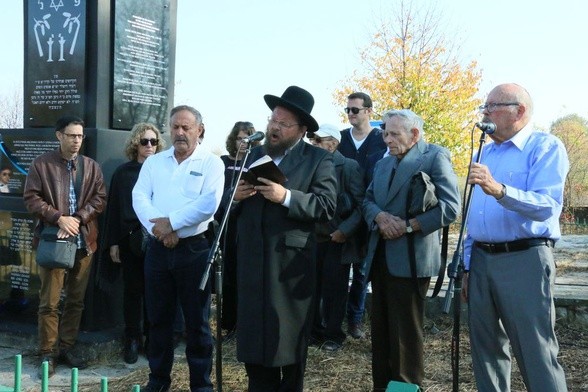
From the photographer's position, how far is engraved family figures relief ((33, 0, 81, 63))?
21.3 feet

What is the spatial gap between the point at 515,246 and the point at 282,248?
4.45ft

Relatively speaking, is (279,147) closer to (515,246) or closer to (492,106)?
(492,106)

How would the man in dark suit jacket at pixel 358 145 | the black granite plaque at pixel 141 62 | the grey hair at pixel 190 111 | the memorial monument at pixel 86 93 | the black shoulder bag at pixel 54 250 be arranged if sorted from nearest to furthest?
the grey hair at pixel 190 111 → the black shoulder bag at pixel 54 250 → the memorial monument at pixel 86 93 → the black granite plaque at pixel 141 62 → the man in dark suit jacket at pixel 358 145

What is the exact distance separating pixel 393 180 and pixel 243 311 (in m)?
1.43

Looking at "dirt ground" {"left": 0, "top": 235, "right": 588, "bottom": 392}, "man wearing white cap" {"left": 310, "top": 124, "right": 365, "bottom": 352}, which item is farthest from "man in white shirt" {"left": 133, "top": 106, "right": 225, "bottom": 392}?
"man wearing white cap" {"left": 310, "top": 124, "right": 365, "bottom": 352}

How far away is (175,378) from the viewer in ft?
18.2

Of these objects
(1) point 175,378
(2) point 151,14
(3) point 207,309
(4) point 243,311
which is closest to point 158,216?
(3) point 207,309

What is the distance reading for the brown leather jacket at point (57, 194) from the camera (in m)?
5.68

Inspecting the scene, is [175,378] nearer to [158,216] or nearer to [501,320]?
[158,216]

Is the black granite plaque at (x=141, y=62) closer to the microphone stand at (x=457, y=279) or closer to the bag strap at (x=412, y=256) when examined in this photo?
the bag strap at (x=412, y=256)

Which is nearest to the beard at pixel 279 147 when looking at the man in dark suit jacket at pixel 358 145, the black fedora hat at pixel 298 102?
the black fedora hat at pixel 298 102

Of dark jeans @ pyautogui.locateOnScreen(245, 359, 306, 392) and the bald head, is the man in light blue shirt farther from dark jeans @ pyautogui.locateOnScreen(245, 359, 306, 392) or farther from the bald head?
dark jeans @ pyautogui.locateOnScreen(245, 359, 306, 392)

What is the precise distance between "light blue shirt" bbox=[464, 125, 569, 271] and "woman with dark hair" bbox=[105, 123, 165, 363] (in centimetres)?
310

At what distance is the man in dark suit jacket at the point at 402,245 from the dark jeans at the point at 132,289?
90.1 inches
